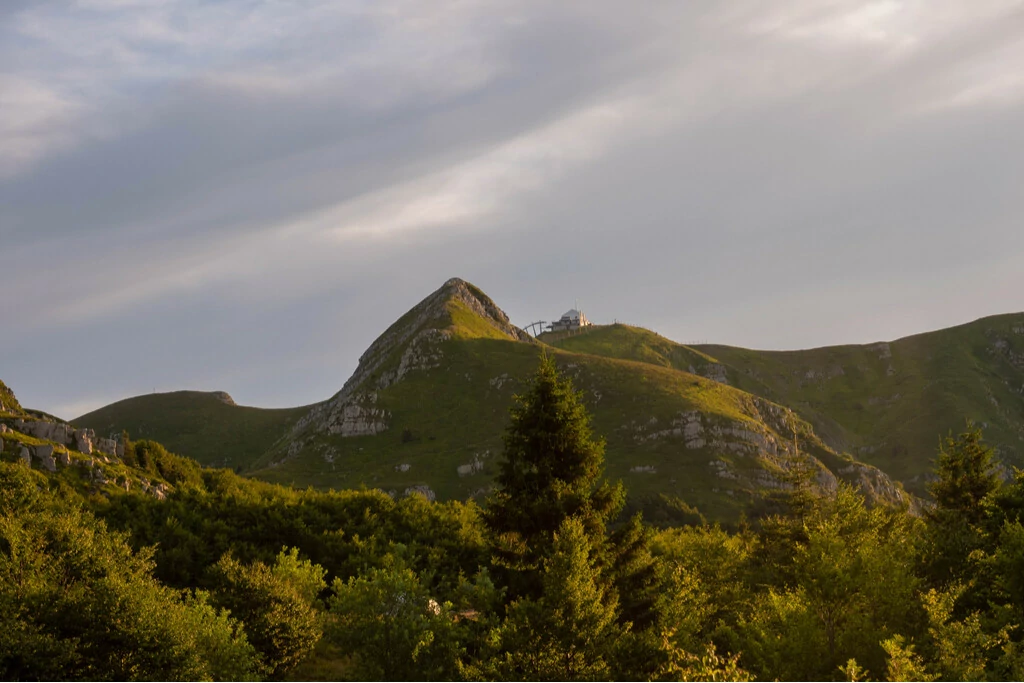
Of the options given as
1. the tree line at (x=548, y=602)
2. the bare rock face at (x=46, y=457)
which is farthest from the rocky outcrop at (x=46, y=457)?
the tree line at (x=548, y=602)

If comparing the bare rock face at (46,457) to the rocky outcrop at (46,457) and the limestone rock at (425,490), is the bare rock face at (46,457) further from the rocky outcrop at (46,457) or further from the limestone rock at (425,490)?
the limestone rock at (425,490)

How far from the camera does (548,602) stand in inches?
1610

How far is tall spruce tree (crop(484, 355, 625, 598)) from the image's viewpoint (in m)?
47.7

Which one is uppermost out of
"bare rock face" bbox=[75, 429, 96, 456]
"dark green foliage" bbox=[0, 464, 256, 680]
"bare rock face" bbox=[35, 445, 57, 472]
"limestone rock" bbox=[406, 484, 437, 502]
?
"bare rock face" bbox=[75, 429, 96, 456]

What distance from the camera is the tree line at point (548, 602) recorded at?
38.9 metres

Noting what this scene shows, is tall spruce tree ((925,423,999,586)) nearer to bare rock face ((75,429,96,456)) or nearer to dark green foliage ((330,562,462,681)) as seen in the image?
dark green foliage ((330,562,462,681))

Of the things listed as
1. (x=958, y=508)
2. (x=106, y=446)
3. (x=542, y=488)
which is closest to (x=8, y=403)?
(x=106, y=446)

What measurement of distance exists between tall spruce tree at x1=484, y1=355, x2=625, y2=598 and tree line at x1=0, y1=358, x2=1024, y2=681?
11 centimetres

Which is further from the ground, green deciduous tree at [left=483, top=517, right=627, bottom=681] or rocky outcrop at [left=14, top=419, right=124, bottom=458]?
rocky outcrop at [left=14, top=419, right=124, bottom=458]

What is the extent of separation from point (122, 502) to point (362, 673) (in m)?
53.5

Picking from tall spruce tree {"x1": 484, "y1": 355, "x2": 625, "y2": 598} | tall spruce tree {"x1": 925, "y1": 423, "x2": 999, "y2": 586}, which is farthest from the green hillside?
tall spruce tree {"x1": 925, "y1": 423, "x2": 999, "y2": 586}

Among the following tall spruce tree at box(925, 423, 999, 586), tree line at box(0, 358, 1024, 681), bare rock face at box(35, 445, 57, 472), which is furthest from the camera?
bare rock face at box(35, 445, 57, 472)

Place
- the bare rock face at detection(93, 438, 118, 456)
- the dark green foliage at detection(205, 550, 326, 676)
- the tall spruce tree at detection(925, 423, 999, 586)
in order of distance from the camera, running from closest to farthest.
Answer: the dark green foliage at detection(205, 550, 326, 676), the tall spruce tree at detection(925, 423, 999, 586), the bare rock face at detection(93, 438, 118, 456)

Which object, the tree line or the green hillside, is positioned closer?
the tree line
